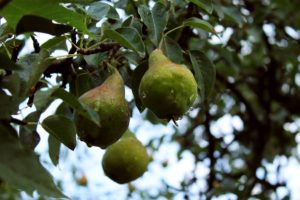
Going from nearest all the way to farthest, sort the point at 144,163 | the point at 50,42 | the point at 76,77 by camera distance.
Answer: the point at 50,42 < the point at 76,77 < the point at 144,163

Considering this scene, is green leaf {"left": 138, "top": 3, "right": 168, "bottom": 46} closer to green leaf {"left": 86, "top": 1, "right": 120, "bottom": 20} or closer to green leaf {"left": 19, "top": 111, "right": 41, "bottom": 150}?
green leaf {"left": 86, "top": 1, "right": 120, "bottom": 20}

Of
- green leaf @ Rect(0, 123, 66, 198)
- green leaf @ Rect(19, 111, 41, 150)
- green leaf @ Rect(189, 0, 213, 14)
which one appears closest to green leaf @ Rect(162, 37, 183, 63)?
green leaf @ Rect(189, 0, 213, 14)

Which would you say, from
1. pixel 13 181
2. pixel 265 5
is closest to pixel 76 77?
pixel 13 181

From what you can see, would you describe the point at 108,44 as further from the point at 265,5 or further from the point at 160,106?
the point at 265,5

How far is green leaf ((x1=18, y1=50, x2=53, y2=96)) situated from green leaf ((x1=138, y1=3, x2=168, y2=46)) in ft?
0.82

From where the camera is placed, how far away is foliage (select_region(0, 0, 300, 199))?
92cm

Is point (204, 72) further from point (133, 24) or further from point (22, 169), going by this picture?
point (22, 169)

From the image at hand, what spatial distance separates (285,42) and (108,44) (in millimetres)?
1717

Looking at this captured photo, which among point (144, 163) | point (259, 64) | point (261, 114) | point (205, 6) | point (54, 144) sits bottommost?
point (261, 114)

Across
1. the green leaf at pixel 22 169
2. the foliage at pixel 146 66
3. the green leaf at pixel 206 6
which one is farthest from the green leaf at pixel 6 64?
the green leaf at pixel 206 6

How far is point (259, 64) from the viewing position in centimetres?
292

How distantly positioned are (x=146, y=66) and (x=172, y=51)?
69 mm

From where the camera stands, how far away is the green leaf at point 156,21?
1203mm

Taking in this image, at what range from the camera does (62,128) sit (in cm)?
106
